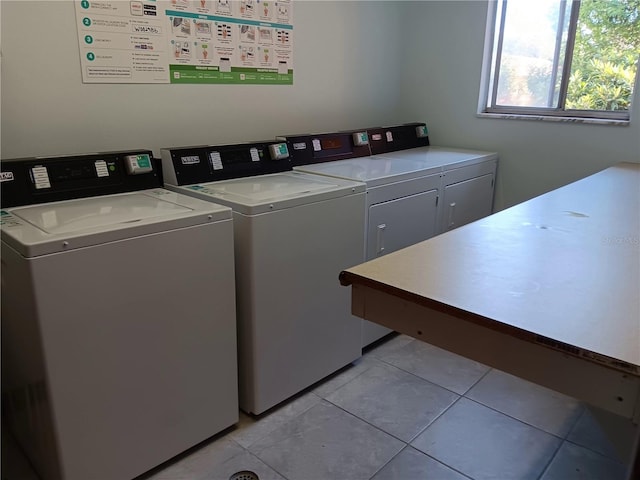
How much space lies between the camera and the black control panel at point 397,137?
3.20m

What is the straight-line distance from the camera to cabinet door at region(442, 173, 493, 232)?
2975 mm

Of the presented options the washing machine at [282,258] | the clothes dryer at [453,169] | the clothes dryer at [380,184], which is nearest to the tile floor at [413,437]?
the washing machine at [282,258]

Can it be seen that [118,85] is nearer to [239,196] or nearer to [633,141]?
[239,196]

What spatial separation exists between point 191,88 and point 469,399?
201cm

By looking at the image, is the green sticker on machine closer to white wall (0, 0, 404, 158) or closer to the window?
white wall (0, 0, 404, 158)

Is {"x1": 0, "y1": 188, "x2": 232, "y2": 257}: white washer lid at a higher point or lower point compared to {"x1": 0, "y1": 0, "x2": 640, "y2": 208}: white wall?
lower

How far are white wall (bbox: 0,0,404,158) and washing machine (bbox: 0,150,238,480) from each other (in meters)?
0.21

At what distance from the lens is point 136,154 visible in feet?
6.70

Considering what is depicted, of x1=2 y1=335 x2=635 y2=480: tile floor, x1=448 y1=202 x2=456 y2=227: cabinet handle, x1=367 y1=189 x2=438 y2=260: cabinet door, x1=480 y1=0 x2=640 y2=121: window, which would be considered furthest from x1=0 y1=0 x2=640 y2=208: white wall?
x1=2 y1=335 x2=635 y2=480: tile floor

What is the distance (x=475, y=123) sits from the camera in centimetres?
339

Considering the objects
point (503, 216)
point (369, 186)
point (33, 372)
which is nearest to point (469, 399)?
point (503, 216)

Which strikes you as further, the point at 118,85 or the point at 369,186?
the point at 369,186

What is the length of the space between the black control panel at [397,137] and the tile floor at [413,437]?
152cm

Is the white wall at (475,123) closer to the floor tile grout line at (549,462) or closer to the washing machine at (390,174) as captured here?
the washing machine at (390,174)
